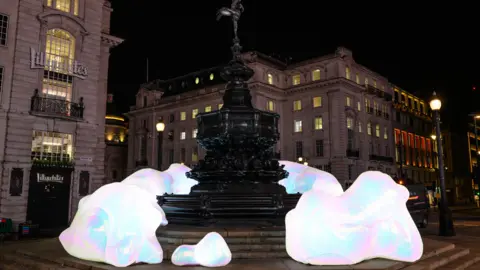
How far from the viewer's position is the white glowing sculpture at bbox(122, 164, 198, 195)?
39.5ft

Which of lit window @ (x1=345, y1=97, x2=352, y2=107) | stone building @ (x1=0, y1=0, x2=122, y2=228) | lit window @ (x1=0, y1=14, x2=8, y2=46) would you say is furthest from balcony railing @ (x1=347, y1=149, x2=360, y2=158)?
lit window @ (x1=0, y1=14, x2=8, y2=46)

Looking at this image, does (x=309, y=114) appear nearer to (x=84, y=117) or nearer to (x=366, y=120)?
(x=366, y=120)

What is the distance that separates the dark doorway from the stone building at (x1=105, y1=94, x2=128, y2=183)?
1962 inches

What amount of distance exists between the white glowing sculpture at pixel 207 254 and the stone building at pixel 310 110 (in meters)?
48.0

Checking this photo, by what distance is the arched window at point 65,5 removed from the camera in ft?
88.3

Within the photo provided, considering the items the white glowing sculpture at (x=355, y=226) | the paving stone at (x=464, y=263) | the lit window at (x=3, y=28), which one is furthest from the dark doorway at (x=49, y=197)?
the paving stone at (x=464, y=263)

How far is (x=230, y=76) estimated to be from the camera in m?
13.3

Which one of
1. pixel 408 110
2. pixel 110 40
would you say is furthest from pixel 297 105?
pixel 110 40

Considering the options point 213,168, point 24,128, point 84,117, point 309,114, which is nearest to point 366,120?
point 309,114

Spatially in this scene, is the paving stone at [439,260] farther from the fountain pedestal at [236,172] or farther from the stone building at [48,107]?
the stone building at [48,107]

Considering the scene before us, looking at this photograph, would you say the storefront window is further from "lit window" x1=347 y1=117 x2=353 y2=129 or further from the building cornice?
"lit window" x1=347 y1=117 x2=353 y2=129

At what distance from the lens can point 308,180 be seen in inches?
518

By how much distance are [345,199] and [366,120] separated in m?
56.8

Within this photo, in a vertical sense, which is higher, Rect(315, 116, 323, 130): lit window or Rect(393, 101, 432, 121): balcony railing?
Rect(393, 101, 432, 121): balcony railing
